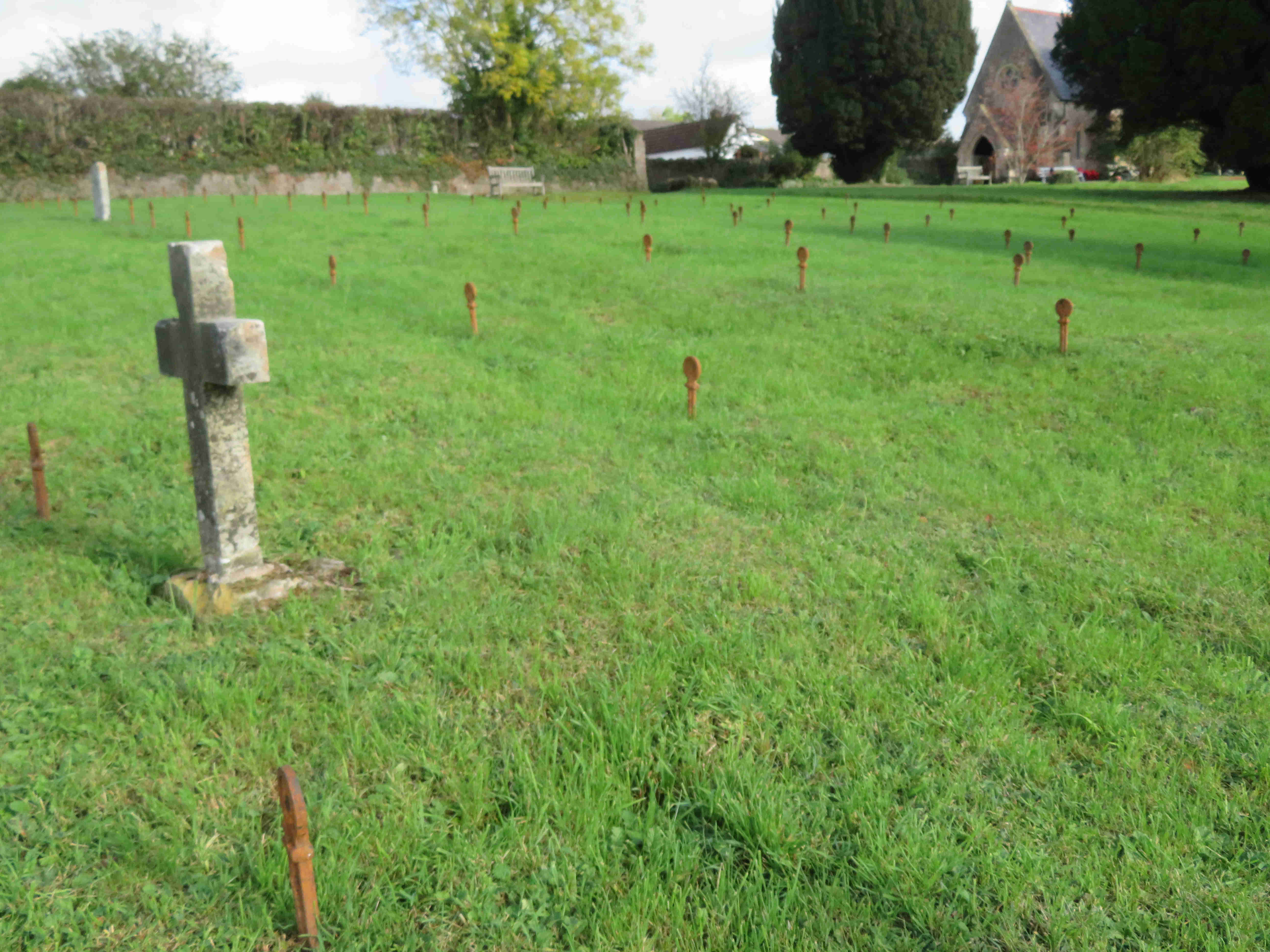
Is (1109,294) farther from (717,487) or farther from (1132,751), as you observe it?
(1132,751)

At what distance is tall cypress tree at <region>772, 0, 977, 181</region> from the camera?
136 feet

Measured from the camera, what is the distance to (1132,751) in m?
3.27

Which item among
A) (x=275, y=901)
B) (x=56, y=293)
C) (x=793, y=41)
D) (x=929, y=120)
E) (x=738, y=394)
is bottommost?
(x=275, y=901)

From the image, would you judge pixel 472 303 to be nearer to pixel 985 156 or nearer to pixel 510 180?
pixel 510 180

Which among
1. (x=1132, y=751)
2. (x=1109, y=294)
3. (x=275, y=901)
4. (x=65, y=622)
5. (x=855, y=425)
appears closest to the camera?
(x=275, y=901)

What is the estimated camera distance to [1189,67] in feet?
88.1

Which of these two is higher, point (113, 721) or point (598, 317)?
point (598, 317)

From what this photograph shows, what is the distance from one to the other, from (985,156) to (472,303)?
5570 cm

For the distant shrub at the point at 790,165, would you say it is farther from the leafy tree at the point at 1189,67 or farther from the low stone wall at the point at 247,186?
the leafy tree at the point at 1189,67

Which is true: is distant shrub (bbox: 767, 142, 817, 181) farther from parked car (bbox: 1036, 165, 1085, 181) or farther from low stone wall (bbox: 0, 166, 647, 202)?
parked car (bbox: 1036, 165, 1085, 181)

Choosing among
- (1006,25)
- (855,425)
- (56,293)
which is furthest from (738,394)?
(1006,25)

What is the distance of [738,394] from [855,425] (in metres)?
1.15

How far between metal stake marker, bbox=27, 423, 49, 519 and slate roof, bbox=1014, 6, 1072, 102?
5662cm

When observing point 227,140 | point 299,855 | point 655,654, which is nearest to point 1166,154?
point 227,140
